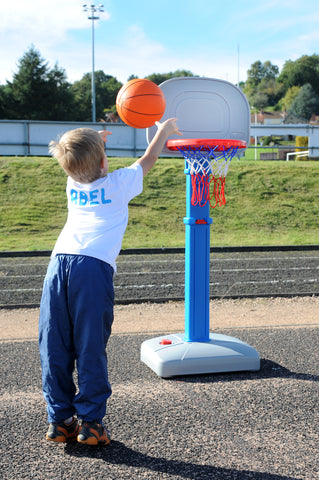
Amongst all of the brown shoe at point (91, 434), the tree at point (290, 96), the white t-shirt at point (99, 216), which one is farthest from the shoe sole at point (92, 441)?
the tree at point (290, 96)

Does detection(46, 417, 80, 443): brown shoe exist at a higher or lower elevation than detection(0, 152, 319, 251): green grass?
lower

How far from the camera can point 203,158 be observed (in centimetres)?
467

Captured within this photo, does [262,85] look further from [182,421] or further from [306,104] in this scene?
[182,421]

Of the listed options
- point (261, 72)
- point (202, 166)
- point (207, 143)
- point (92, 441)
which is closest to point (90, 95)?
point (202, 166)

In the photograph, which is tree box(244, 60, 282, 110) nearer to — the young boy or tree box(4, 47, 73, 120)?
tree box(4, 47, 73, 120)

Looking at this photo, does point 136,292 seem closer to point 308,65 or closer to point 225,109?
point 225,109

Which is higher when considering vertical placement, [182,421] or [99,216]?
[99,216]

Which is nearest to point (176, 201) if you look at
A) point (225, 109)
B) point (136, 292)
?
point (136, 292)

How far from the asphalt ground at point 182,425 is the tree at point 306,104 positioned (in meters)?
121

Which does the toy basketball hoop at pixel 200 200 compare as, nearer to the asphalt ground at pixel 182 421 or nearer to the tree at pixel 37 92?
the asphalt ground at pixel 182 421

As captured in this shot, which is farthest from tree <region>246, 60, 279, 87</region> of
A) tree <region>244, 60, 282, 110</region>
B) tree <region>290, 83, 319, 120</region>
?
tree <region>290, 83, 319, 120</region>

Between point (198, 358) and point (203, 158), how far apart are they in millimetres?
1779

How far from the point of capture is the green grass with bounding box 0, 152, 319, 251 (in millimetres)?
14406

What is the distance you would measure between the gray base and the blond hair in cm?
202
